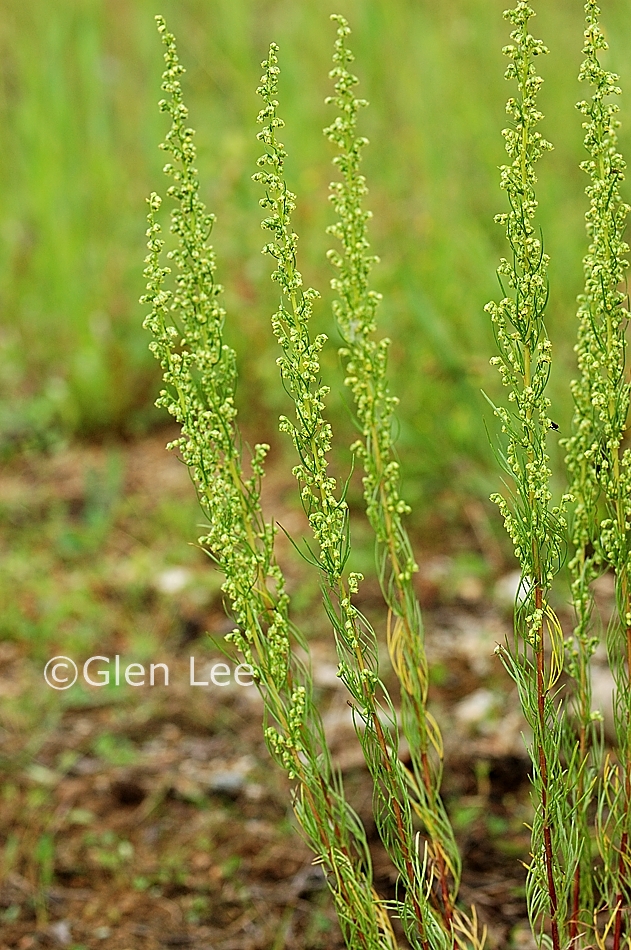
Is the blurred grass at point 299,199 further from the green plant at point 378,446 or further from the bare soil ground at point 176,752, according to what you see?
the green plant at point 378,446

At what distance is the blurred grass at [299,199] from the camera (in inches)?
143

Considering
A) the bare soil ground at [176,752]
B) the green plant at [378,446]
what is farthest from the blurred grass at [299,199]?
the green plant at [378,446]

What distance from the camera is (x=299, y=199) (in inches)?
171

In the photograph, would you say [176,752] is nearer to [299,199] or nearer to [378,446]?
[378,446]

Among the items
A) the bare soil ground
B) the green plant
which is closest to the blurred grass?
the bare soil ground

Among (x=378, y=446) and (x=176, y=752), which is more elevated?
(x=378, y=446)

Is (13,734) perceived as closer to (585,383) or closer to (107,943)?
(107,943)

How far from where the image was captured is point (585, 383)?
4.74ft

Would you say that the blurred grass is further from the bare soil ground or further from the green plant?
the green plant

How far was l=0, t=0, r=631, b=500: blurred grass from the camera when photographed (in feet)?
11.9

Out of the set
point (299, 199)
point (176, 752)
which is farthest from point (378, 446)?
point (299, 199)

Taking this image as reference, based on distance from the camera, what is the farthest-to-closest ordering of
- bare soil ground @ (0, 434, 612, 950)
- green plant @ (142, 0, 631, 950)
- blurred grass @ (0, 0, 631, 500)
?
blurred grass @ (0, 0, 631, 500)
bare soil ground @ (0, 434, 612, 950)
green plant @ (142, 0, 631, 950)

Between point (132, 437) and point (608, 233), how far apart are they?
10.0 feet

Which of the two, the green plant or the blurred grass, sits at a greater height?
the blurred grass
